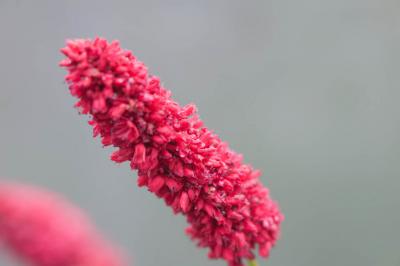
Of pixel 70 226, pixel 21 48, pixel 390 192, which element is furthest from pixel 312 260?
pixel 21 48

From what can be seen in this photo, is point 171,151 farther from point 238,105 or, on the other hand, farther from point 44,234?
point 238,105

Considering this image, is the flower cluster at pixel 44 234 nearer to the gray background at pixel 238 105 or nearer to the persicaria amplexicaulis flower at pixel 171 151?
the persicaria amplexicaulis flower at pixel 171 151

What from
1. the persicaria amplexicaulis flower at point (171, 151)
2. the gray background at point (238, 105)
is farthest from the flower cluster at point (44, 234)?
the gray background at point (238, 105)

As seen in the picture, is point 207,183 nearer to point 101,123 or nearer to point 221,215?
point 221,215

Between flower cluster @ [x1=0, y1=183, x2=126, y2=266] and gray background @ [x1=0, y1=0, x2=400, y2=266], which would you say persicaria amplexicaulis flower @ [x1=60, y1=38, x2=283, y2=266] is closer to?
flower cluster @ [x1=0, y1=183, x2=126, y2=266]

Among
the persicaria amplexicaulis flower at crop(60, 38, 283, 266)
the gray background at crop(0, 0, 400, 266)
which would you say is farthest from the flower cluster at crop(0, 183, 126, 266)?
the gray background at crop(0, 0, 400, 266)

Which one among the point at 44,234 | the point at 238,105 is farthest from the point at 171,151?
the point at 238,105
